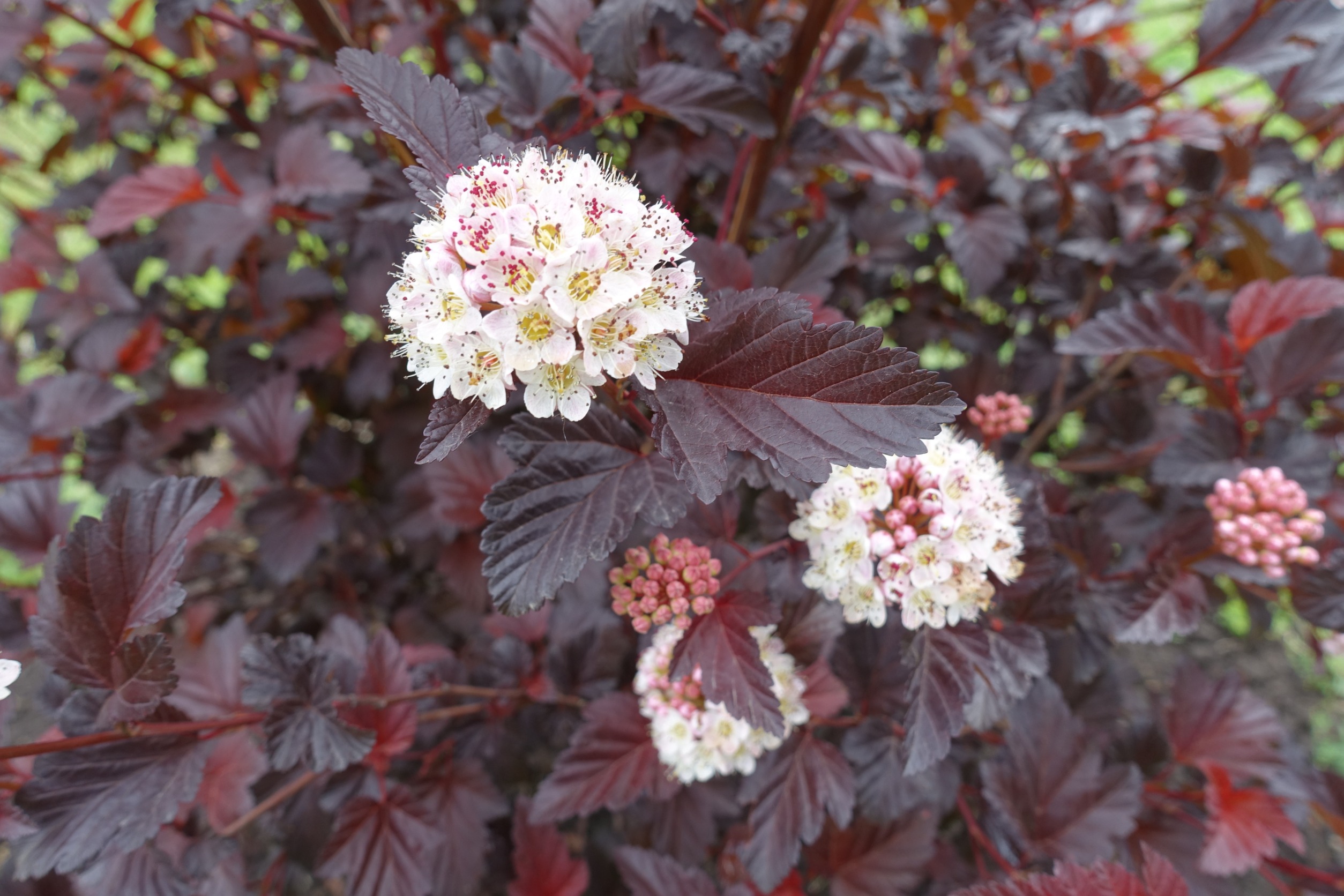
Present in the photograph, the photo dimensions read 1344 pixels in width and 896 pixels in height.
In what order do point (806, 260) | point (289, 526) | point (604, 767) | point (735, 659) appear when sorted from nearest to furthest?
point (735, 659), point (604, 767), point (806, 260), point (289, 526)

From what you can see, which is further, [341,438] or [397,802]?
[341,438]

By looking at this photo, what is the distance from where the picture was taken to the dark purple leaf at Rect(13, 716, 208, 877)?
3.04 ft

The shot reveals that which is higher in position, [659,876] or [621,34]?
[621,34]

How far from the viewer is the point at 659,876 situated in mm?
1240

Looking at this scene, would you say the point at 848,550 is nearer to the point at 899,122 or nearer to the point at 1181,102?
the point at 899,122

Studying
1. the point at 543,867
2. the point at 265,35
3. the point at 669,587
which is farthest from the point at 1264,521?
the point at 265,35

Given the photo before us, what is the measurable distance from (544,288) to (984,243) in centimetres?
117

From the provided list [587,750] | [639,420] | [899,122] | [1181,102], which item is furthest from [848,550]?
[1181,102]

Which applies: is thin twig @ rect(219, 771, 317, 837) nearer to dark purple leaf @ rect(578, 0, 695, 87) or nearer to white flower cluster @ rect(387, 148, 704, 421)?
white flower cluster @ rect(387, 148, 704, 421)

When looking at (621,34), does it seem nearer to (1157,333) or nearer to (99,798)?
(1157,333)

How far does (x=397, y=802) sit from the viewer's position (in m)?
1.18

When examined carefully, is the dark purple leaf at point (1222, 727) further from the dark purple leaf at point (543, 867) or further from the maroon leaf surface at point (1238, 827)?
the dark purple leaf at point (543, 867)

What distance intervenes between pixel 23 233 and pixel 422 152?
1.91 meters

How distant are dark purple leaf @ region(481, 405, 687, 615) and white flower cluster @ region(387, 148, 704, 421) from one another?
92mm
